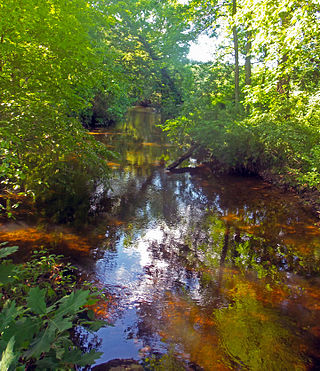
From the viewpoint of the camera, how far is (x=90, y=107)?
11031 mm

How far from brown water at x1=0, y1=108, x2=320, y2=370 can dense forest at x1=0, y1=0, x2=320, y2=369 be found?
3.18ft

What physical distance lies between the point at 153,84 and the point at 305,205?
53.8 ft

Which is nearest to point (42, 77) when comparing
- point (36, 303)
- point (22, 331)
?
point (36, 303)

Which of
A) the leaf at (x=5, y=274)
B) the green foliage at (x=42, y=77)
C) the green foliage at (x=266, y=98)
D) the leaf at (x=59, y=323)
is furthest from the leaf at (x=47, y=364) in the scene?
the green foliage at (x=266, y=98)

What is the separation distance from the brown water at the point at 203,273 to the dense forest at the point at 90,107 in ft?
3.18

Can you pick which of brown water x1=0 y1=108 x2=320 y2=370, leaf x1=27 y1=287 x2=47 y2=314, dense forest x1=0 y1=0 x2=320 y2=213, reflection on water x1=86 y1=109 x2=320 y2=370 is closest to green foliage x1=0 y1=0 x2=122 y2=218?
dense forest x1=0 y1=0 x2=320 y2=213

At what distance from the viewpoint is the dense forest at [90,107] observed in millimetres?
3521

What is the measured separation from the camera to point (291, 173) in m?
10.6

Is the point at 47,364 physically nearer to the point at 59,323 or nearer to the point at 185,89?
the point at 59,323

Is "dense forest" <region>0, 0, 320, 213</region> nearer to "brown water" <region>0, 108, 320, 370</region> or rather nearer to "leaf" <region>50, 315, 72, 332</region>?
"brown water" <region>0, 108, 320, 370</region>

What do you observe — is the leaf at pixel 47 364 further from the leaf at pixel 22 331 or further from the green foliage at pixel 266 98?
the green foliage at pixel 266 98

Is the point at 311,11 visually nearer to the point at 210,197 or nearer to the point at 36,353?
the point at 210,197

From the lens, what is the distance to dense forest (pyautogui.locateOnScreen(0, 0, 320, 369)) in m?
3.52

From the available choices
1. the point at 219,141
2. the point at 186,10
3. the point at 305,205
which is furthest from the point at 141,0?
the point at 305,205
